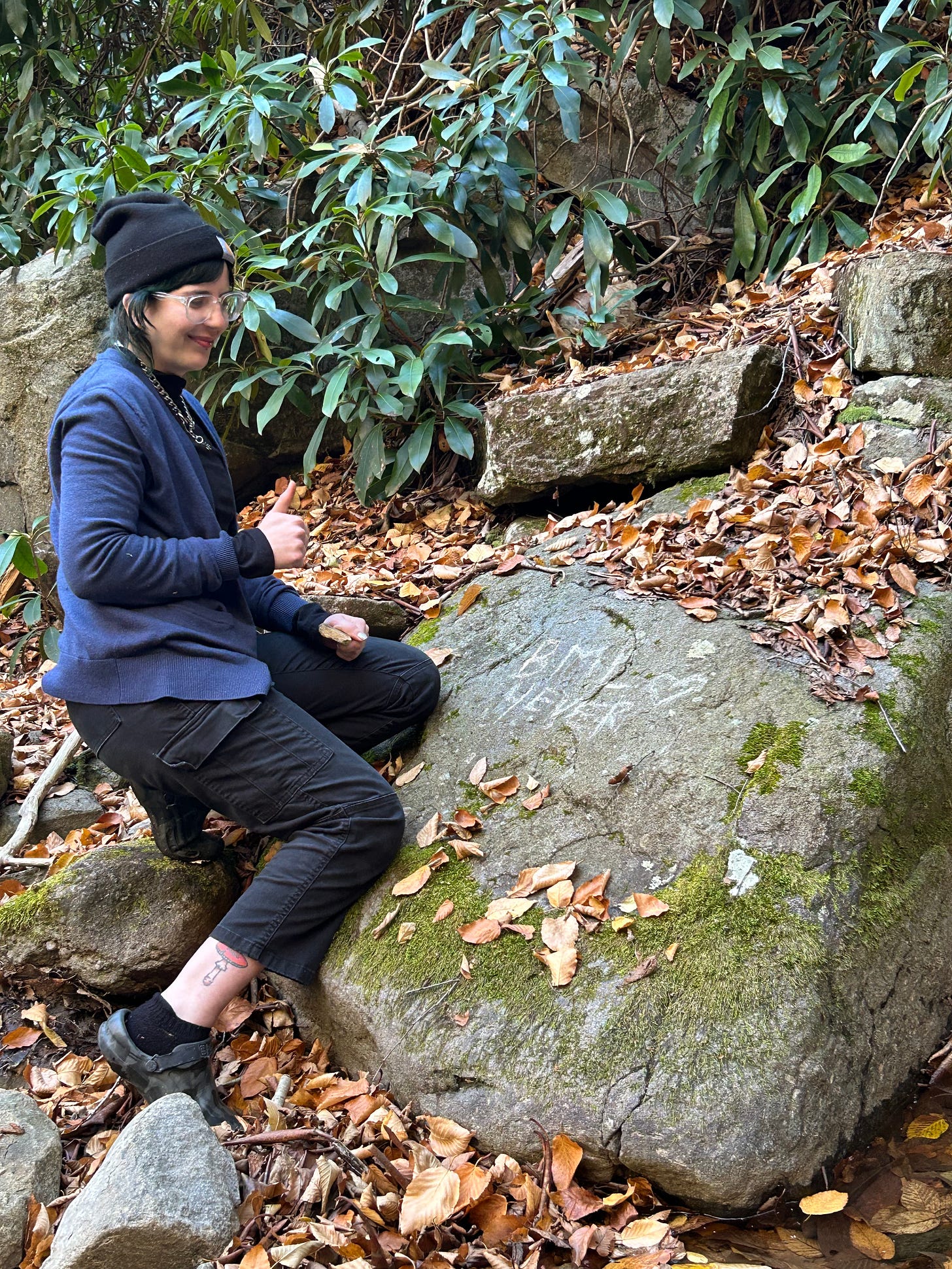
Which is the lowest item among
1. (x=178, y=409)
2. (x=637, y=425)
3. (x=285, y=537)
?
(x=637, y=425)

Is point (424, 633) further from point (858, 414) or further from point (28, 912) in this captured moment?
point (858, 414)

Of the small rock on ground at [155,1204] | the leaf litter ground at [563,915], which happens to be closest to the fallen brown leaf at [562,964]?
the leaf litter ground at [563,915]

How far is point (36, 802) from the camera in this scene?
3.55 meters

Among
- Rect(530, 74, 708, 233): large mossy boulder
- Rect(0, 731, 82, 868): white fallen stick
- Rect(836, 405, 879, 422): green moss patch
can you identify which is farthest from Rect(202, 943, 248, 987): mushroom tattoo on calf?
Rect(530, 74, 708, 233): large mossy boulder

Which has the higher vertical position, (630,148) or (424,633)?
(630,148)

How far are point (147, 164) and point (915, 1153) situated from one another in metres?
4.67

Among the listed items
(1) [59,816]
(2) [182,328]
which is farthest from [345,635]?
(1) [59,816]

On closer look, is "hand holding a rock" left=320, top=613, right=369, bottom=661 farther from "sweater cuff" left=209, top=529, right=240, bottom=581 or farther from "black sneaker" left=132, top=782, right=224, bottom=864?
"black sneaker" left=132, top=782, right=224, bottom=864

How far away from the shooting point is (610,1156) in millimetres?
2047

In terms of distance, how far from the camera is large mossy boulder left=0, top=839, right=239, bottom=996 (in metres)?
2.76

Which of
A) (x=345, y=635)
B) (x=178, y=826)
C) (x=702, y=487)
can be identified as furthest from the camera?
(x=702, y=487)

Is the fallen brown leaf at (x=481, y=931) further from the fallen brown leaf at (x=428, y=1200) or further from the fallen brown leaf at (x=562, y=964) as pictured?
the fallen brown leaf at (x=428, y=1200)

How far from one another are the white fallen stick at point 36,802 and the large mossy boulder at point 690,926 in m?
1.20

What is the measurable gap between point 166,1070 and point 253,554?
123 centimetres
